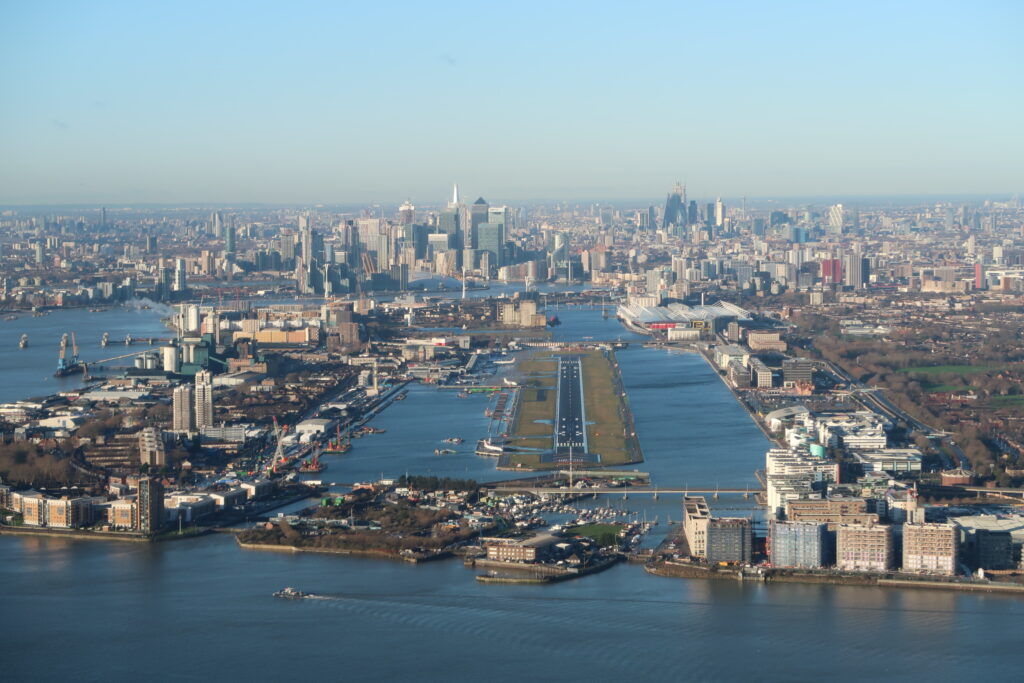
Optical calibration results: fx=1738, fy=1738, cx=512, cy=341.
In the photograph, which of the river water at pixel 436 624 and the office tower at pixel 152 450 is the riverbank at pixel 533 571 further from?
the office tower at pixel 152 450

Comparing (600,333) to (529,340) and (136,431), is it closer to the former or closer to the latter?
(529,340)

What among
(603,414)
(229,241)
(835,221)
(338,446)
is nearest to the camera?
(338,446)

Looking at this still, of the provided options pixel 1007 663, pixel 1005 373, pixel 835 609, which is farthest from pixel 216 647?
pixel 1005 373

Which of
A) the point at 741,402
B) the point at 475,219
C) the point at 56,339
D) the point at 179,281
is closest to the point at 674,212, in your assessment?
the point at 475,219

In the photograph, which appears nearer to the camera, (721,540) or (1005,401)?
(721,540)

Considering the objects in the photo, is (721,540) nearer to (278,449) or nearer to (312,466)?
(312,466)

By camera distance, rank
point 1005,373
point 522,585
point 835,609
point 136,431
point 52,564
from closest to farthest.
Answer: point 835,609, point 522,585, point 52,564, point 136,431, point 1005,373
